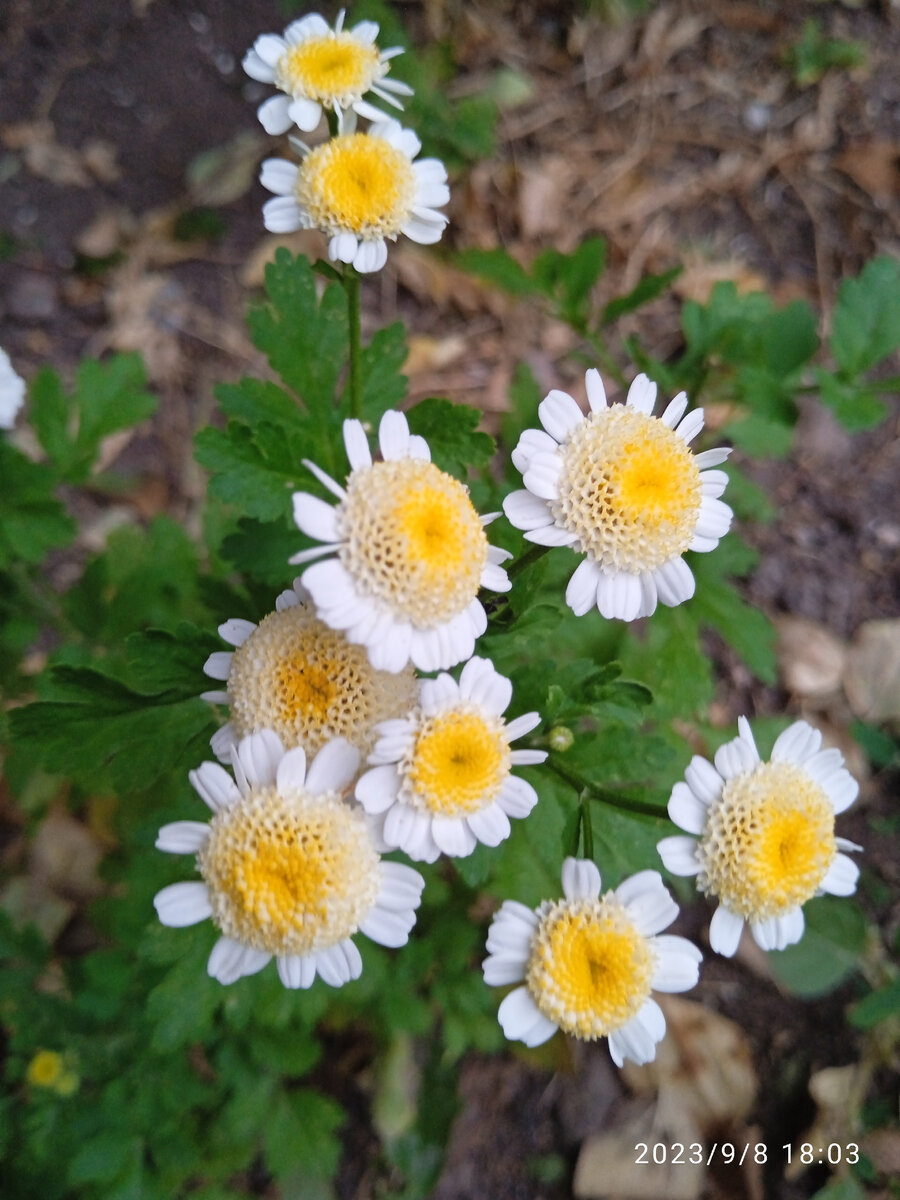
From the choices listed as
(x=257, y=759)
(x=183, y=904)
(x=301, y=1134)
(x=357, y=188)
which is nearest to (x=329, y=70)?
(x=357, y=188)

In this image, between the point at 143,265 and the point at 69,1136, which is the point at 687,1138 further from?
the point at 143,265

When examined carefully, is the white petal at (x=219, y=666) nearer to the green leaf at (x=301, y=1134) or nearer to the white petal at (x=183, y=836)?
the white petal at (x=183, y=836)

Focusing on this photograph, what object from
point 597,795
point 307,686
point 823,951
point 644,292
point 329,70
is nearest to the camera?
point 307,686

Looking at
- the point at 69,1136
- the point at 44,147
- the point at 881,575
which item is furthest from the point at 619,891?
the point at 44,147

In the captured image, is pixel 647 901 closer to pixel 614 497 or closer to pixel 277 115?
pixel 614 497

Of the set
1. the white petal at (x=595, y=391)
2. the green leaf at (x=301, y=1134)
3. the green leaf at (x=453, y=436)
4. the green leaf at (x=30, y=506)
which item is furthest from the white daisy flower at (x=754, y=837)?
the green leaf at (x=30, y=506)
